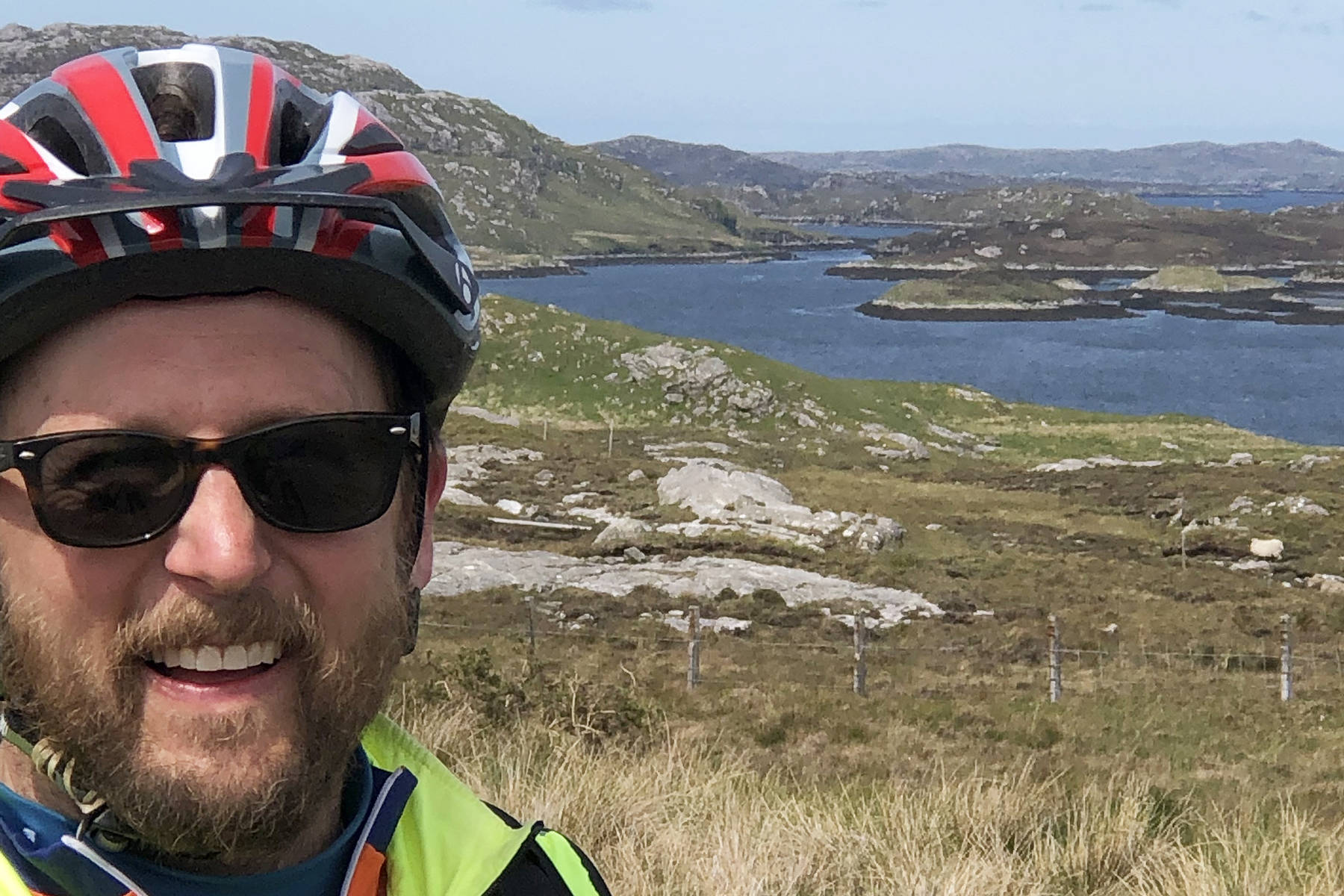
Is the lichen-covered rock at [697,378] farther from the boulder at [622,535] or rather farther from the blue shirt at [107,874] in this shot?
the blue shirt at [107,874]

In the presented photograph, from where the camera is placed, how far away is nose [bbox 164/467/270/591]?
5.98ft

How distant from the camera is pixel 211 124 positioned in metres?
2.09

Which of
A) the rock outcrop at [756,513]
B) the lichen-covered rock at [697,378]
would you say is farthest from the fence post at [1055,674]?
the lichen-covered rock at [697,378]

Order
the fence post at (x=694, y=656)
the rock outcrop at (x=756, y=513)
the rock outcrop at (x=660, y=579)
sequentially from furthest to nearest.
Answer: the rock outcrop at (x=756, y=513)
the rock outcrop at (x=660, y=579)
the fence post at (x=694, y=656)

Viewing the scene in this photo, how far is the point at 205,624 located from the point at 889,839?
3.80 metres

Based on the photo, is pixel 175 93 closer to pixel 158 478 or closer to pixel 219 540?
pixel 158 478

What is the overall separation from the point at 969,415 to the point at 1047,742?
59047 millimetres

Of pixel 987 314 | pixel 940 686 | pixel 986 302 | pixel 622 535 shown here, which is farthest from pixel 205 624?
pixel 986 302

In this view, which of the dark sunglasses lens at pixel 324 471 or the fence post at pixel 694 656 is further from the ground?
the dark sunglasses lens at pixel 324 471

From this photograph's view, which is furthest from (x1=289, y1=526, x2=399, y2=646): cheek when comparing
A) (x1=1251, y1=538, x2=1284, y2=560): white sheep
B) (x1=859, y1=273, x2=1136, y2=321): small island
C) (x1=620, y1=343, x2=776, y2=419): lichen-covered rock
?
(x1=859, y1=273, x2=1136, y2=321): small island

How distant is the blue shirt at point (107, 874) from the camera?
1794 millimetres

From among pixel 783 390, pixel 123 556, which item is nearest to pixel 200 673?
pixel 123 556

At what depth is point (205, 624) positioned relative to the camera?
1.80 metres

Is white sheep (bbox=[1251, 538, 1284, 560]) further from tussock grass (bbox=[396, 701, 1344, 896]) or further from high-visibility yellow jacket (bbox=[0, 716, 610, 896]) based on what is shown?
high-visibility yellow jacket (bbox=[0, 716, 610, 896])
